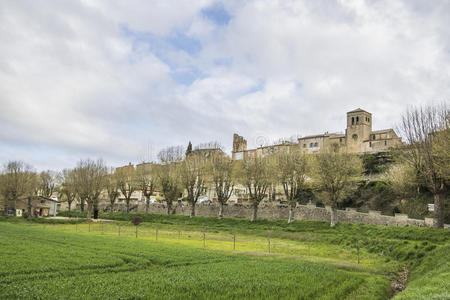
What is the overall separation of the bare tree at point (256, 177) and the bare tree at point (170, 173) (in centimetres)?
1892

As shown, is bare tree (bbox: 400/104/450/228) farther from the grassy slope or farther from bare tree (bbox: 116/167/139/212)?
bare tree (bbox: 116/167/139/212)

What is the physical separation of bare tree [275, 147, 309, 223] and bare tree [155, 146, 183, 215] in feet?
89.6

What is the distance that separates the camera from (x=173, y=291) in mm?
14984

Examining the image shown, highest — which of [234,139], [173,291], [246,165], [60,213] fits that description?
[234,139]

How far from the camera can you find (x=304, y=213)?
218ft

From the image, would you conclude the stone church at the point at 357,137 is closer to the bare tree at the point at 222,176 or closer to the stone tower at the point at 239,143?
the stone tower at the point at 239,143

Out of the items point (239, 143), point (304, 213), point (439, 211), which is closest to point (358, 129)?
point (239, 143)

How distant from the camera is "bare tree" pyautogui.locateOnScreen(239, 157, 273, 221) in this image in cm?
6788

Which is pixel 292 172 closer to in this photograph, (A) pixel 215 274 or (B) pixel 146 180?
(B) pixel 146 180

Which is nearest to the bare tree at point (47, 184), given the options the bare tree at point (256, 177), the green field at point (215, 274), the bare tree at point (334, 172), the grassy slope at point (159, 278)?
the bare tree at point (256, 177)

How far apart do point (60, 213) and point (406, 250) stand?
99446 millimetres

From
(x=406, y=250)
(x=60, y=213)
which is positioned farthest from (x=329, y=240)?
(x=60, y=213)

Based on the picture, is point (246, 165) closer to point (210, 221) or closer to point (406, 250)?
point (210, 221)

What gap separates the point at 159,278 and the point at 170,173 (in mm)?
67702
